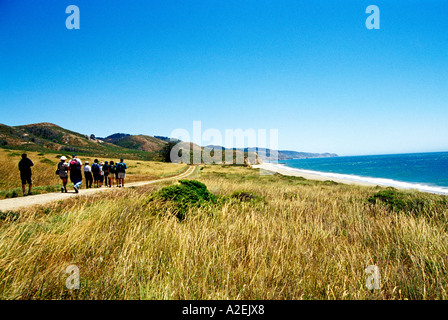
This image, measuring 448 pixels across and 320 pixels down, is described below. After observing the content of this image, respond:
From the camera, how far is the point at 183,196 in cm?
653

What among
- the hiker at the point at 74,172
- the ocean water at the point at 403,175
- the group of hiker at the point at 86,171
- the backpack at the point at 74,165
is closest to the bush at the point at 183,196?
the group of hiker at the point at 86,171

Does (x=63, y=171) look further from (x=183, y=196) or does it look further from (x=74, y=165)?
(x=183, y=196)

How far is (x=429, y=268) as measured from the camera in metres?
3.20

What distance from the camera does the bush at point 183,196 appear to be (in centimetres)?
600

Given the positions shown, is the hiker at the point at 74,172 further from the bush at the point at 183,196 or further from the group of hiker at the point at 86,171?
the bush at the point at 183,196

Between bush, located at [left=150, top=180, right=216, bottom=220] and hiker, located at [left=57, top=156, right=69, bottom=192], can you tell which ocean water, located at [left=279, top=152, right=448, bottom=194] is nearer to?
bush, located at [left=150, top=180, right=216, bottom=220]

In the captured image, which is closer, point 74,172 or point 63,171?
point 63,171

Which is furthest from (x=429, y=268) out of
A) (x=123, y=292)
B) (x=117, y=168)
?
(x=117, y=168)

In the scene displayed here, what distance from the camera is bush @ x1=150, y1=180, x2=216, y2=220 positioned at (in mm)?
6000

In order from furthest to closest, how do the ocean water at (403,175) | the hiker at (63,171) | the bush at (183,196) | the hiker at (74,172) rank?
the ocean water at (403,175) < the hiker at (74,172) < the hiker at (63,171) < the bush at (183,196)

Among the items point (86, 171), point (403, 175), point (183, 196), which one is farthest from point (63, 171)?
point (403, 175)

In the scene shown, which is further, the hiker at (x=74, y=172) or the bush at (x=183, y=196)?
the hiker at (x=74, y=172)

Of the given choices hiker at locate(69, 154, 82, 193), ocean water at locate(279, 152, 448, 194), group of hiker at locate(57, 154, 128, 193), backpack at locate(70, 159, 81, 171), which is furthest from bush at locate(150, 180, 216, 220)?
ocean water at locate(279, 152, 448, 194)
